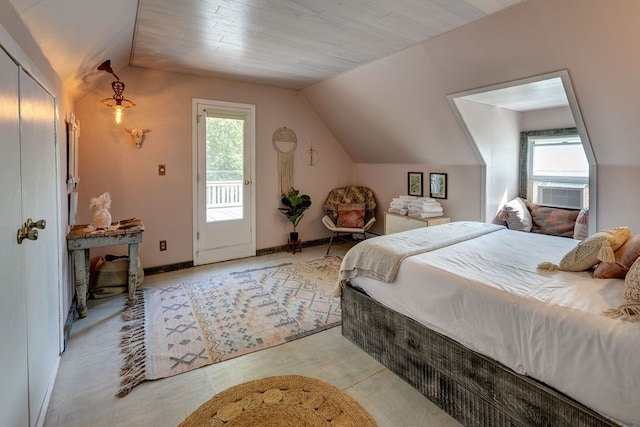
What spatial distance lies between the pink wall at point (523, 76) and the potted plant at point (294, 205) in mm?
1512

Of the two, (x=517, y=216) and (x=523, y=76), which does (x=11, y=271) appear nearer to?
(x=523, y=76)

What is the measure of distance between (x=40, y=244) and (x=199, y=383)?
118 cm

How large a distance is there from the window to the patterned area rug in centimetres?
276

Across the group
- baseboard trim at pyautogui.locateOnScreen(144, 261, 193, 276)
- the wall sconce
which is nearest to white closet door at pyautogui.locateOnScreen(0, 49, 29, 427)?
the wall sconce

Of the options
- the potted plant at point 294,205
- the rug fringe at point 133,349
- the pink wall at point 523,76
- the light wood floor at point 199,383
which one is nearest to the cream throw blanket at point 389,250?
the light wood floor at point 199,383

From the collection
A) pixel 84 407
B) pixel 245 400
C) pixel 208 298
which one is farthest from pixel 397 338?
pixel 208 298

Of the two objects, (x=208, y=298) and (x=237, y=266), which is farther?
(x=237, y=266)

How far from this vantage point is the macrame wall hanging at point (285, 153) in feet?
16.2

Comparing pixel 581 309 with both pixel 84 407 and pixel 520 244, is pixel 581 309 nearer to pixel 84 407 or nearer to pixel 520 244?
pixel 520 244

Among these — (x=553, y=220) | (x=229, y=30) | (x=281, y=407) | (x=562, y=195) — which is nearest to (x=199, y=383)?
(x=281, y=407)

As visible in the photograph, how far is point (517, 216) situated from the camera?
3.94 metres

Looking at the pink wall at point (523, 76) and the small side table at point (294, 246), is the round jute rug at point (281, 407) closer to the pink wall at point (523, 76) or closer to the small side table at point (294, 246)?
the pink wall at point (523, 76)

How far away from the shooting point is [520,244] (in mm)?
2424

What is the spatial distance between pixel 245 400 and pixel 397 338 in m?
0.95
